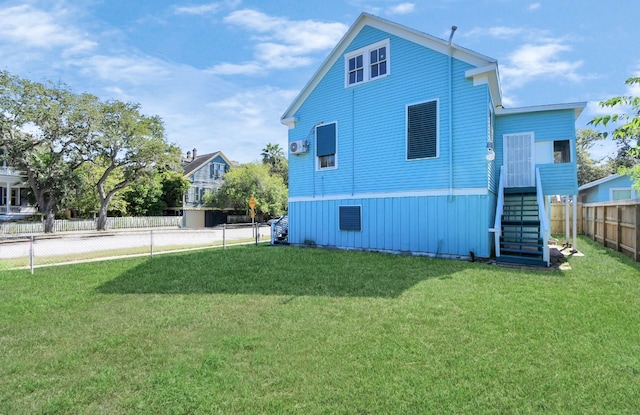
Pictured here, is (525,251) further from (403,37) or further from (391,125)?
(403,37)

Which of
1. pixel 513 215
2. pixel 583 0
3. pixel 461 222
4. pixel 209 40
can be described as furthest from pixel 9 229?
pixel 583 0

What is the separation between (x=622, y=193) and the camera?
1866 cm

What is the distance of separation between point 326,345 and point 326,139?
971cm

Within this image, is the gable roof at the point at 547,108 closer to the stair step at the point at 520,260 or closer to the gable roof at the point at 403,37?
the gable roof at the point at 403,37

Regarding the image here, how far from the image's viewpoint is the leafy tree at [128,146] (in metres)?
24.2

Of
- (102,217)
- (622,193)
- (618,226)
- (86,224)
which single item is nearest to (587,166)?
(622,193)

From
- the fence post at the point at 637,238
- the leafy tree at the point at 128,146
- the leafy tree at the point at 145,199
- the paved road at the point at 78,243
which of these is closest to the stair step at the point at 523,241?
the fence post at the point at 637,238

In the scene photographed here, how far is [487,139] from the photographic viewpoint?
29.8 ft

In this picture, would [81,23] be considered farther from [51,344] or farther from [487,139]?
[487,139]

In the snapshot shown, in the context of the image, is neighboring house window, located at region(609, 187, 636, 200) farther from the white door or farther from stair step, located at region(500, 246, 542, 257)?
stair step, located at region(500, 246, 542, 257)

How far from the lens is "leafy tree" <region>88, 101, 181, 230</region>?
951 inches

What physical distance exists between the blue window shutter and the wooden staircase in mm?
5924

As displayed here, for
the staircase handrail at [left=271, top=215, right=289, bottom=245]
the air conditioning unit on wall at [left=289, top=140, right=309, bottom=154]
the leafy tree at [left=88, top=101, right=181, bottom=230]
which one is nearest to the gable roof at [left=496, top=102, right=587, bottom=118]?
the air conditioning unit on wall at [left=289, top=140, right=309, bottom=154]

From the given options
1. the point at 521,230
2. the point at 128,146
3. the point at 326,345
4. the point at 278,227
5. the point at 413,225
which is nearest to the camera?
the point at 326,345
